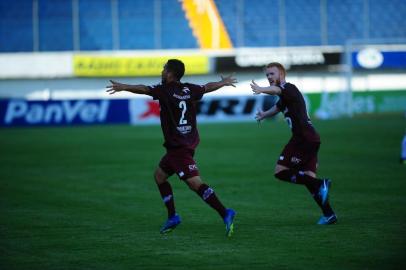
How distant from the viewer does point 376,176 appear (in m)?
14.7

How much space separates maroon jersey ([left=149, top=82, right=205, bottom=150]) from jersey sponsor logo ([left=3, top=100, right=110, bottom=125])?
25959mm

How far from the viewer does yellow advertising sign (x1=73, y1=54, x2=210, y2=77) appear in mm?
45219

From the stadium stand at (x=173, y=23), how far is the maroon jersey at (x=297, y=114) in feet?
122

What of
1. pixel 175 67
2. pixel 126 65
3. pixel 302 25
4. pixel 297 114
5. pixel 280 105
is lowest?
pixel 297 114

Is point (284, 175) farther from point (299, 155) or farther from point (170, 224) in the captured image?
point (170, 224)

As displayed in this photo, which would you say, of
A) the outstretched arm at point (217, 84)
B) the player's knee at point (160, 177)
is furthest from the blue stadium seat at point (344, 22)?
the player's knee at point (160, 177)

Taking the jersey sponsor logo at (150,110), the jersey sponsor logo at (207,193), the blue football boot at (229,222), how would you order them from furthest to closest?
1. the jersey sponsor logo at (150,110)
2. the jersey sponsor logo at (207,193)
3. the blue football boot at (229,222)

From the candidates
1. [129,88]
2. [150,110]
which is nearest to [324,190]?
[129,88]

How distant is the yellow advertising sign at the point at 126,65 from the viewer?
4522cm

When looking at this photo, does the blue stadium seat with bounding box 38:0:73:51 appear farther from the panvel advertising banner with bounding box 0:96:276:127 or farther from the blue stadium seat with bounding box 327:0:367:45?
the blue stadium seat with bounding box 327:0:367:45

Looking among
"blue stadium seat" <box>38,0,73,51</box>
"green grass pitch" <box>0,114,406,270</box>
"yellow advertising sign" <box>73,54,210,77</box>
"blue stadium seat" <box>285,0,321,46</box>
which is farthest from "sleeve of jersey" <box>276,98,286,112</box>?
"blue stadium seat" <box>38,0,73,51</box>

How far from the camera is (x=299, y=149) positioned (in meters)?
9.48

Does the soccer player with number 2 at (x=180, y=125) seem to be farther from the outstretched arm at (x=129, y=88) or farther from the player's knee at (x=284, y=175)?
the player's knee at (x=284, y=175)

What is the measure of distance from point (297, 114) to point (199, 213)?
6.91 feet
